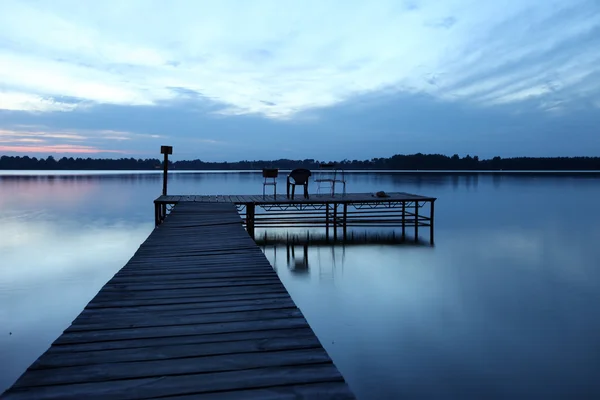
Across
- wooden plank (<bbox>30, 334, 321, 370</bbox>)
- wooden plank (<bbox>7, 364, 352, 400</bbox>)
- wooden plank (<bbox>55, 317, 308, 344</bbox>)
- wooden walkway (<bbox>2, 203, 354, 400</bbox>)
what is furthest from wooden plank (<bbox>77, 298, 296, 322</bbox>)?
wooden plank (<bbox>7, 364, 352, 400</bbox>)

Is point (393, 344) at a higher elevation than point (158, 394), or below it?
below

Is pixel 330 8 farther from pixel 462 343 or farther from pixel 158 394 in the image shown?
pixel 158 394

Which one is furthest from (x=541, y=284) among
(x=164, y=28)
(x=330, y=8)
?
(x=164, y=28)

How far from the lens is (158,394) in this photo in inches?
70.3

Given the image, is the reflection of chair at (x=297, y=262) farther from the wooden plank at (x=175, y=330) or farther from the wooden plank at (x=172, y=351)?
the wooden plank at (x=172, y=351)

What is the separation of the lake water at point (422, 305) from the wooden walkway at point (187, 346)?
158cm

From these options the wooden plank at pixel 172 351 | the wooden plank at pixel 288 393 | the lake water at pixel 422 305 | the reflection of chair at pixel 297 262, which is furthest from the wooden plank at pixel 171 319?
the reflection of chair at pixel 297 262

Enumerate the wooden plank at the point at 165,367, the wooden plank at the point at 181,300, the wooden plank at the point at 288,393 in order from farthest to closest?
1. the wooden plank at the point at 181,300
2. the wooden plank at the point at 165,367
3. the wooden plank at the point at 288,393

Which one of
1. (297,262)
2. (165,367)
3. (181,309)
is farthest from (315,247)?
Answer: (165,367)

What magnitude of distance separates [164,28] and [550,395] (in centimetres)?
1858

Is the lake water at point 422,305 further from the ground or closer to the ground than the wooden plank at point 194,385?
closer to the ground

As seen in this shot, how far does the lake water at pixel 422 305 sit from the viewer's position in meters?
4.10

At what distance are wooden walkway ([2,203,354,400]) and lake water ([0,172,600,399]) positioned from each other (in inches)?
62.1

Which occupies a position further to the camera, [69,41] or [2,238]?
[69,41]
